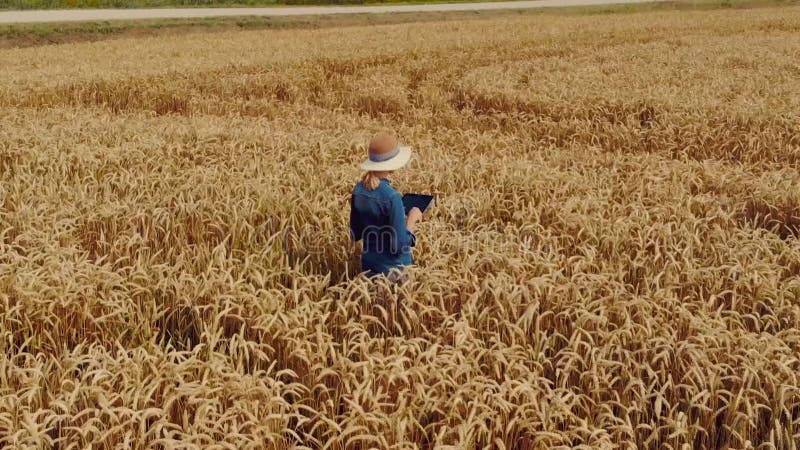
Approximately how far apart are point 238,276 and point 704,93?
11.9 meters

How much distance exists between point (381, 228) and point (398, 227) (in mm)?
140

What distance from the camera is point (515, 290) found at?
4188mm

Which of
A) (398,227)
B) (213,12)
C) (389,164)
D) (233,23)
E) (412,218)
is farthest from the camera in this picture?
(213,12)

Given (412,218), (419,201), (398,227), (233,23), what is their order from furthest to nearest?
(233,23), (419,201), (412,218), (398,227)

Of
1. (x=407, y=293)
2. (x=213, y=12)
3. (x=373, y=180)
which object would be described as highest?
(x=373, y=180)

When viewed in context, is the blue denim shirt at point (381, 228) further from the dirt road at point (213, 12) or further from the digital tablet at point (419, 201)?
the dirt road at point (213, 12)

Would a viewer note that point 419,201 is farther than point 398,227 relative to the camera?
Yes

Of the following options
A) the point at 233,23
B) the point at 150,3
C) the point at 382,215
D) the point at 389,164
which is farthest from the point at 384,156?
the point at 150,3

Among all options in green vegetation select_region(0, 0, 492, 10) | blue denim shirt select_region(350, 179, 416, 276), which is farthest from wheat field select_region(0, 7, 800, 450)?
green vegetation select_region(0, 0, 492, 10)

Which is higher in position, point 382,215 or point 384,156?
point 384,156

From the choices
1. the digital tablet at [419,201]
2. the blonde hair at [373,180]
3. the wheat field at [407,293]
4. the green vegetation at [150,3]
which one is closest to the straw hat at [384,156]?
the blonde hair at [373,180]

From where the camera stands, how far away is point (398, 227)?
4.31 m

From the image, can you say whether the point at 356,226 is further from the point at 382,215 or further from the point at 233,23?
the point at 233,23

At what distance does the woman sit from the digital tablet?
128 millimetres
